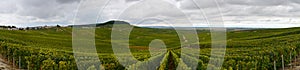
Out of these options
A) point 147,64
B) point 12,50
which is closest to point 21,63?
point 12,50

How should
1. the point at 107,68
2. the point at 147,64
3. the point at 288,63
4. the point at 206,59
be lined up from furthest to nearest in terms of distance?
the point at 288,63
the point at 206,59
the point at 107,68
the point at 147,64

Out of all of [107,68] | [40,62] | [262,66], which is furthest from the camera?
[262,66]

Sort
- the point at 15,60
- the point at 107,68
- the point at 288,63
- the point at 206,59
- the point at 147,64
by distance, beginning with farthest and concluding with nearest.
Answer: the point at 288,63 → the point at 15,60 → the point at 206,59 → the point at 107,68 → the point at 147,64

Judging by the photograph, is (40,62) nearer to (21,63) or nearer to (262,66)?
(21,63)

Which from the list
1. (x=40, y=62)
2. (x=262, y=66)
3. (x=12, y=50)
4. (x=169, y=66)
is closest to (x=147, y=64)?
(x=169, y=66)

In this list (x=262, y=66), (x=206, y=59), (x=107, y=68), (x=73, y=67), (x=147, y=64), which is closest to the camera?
(x=147, y=64)

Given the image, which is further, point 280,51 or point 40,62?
point 280,51

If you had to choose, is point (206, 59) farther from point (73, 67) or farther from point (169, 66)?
point (73, 67)

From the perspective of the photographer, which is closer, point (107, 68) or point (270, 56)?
point (107, 68)
